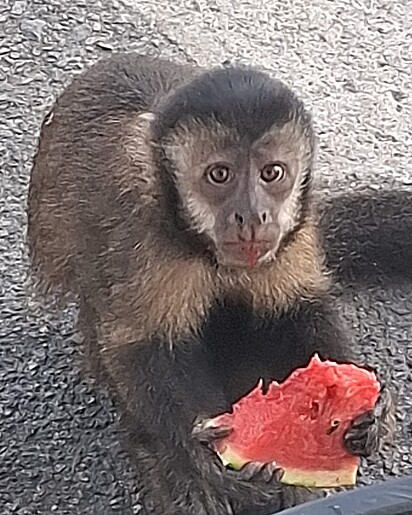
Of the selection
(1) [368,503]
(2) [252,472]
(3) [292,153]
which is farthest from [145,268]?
(1) [368,503]

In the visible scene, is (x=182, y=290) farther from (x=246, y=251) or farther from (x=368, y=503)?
(x=368, y=503)

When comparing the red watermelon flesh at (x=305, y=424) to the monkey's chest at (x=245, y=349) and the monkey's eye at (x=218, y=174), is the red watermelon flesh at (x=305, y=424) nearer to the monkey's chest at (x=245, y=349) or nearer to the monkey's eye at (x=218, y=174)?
the monkey's chest at (x=245, y=349)

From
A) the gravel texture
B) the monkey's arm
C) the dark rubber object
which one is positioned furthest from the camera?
the gravel texture

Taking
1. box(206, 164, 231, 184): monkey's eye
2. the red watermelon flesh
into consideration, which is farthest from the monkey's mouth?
the red watermelon flesh

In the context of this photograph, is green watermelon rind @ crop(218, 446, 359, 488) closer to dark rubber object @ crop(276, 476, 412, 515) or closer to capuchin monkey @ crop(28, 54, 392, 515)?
capuchin monkey @ crop(28, 54, 392, 515)

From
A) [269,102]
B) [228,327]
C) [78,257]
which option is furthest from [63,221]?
[269,102]

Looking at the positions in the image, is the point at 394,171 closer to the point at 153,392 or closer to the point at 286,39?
the point at 286,39

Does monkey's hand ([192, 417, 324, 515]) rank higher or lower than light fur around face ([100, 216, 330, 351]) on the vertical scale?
lower
